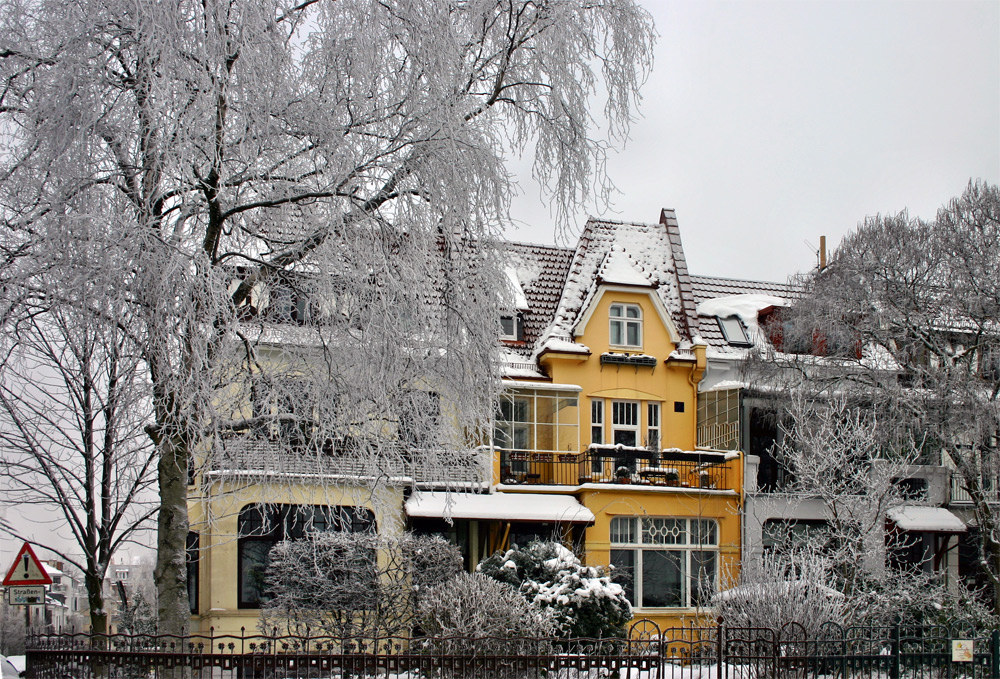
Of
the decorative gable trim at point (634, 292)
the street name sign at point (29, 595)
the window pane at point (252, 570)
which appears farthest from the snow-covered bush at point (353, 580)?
the decorative gable trim at point (634, 292)

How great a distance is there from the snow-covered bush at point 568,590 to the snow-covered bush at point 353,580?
4.50 ft

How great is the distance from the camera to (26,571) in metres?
11.6

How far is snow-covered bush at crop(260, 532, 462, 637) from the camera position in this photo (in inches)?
711

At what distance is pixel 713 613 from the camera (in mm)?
17656

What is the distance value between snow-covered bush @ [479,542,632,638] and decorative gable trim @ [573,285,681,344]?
27.9ft

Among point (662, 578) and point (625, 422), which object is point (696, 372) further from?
point (662, 578)

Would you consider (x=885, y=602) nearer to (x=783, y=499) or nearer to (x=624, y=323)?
(x=783, y=499)

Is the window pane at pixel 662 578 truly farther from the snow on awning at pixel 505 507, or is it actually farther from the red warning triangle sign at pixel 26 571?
the red warning triangle sign at pixel 26 571

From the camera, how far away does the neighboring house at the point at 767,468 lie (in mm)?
23859

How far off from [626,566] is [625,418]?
4.11 metres

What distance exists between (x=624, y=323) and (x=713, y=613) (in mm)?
9707

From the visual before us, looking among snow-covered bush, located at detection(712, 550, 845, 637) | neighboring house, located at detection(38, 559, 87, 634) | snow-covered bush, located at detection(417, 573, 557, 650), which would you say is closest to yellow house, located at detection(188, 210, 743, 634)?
snow-covered bush, located at detection(712, 550, 845, 637)

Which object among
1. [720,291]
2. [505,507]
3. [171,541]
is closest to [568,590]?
[505,507]

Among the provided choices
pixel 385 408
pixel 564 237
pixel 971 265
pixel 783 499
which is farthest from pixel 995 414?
pixel 385 408
